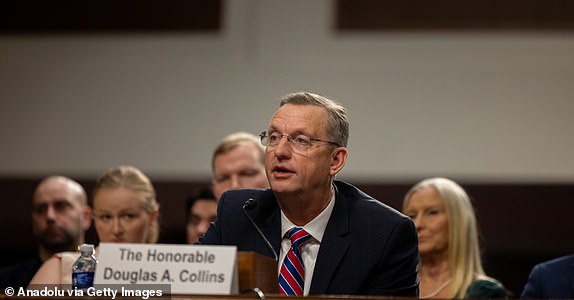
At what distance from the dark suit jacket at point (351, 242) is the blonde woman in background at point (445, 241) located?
47.9 inches

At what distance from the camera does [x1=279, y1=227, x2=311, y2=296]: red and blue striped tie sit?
123 inches

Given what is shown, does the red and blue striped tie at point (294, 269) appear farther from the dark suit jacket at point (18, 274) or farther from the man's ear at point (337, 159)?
the dark suit jacket at point (18, 274)

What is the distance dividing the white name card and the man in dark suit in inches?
21.8

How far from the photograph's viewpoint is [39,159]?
7289 millimetres

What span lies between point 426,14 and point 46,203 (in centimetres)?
295

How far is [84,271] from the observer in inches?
114

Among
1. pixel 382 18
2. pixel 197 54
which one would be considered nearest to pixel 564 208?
pixel 382 18

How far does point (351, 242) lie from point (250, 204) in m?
0.36

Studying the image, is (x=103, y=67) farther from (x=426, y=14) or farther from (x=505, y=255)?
(x=505, y=255)

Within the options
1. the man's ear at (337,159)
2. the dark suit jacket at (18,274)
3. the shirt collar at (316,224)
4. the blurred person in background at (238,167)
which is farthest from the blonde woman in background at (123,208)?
the man's ear at (337,159)

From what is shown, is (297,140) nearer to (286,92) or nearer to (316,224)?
(316,224)

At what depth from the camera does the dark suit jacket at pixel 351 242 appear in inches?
123

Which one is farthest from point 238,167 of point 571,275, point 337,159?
point 571,275

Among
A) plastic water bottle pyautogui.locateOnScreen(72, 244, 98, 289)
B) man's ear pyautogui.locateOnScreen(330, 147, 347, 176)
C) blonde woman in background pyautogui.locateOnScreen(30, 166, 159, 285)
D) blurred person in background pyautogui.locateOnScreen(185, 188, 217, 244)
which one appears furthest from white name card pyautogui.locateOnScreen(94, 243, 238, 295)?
blurred person in background pyautogui.locateOnScreen(185, 188, 217, 244)
